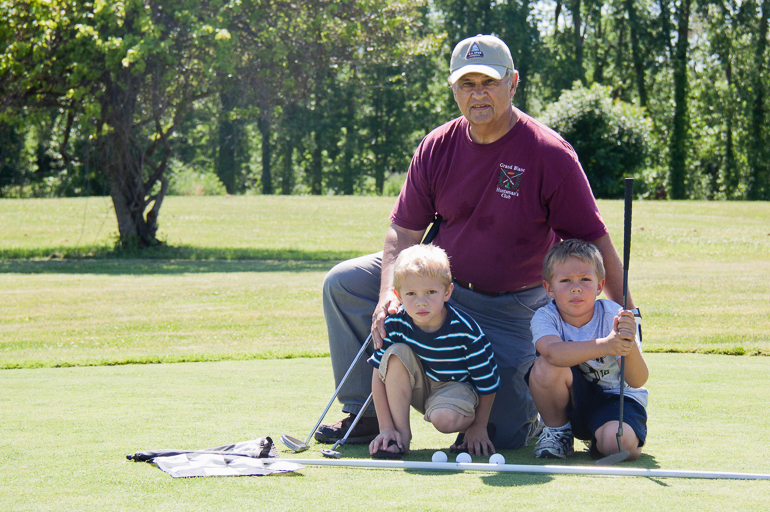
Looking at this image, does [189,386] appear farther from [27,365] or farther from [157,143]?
[157,143]

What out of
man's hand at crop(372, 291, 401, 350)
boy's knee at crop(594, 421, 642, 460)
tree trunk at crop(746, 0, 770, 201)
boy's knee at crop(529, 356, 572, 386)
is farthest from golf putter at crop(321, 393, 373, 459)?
tree trunk at crop(746, 0, 770, 201)

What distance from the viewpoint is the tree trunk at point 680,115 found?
3928 centimetres

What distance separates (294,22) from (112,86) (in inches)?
155

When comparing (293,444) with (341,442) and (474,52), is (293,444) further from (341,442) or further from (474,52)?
(474,52)

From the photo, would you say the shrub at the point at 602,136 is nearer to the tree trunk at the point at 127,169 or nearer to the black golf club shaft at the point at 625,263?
the tree trunk at the point at 127,169

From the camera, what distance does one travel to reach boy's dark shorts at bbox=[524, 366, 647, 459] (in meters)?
3.51

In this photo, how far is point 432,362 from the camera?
3672 mm

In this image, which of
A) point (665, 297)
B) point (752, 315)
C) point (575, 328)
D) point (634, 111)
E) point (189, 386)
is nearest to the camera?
point (575, 328)

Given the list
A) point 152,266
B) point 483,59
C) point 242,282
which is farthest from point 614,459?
point 152,266

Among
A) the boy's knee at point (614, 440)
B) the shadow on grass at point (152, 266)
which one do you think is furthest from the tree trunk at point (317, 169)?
the boy's knee at point (614, 440)

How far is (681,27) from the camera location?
3953cm

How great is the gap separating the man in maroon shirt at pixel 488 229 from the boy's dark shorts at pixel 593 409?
0.35m

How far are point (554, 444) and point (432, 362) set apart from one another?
1.99 feet

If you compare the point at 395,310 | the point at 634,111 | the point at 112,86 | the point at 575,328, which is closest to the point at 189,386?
the point at 395,310
